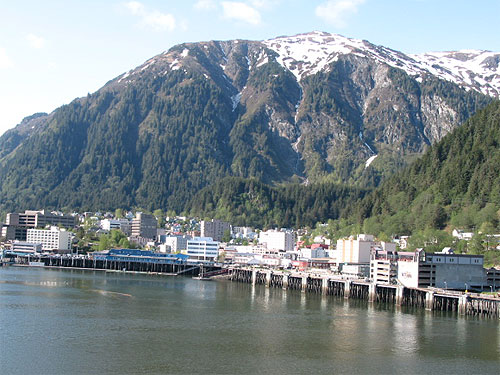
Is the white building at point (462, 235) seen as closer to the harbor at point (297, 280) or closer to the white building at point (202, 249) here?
the harbor at point (297, 280)

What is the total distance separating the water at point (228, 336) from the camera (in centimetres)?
5331

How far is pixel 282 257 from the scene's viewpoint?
559ft

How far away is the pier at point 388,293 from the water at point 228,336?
324 cm

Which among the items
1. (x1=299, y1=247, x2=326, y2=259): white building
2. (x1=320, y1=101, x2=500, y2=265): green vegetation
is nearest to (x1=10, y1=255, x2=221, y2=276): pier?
(x1=299, y1=247, x2=326, y2=259): white building

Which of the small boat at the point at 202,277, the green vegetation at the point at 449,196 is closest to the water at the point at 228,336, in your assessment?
the green vegetation at the point at 449,196

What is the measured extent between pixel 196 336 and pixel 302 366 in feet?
45.7

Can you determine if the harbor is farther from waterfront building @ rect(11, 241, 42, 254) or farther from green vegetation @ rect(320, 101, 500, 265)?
green vegetation @ rect(320, 101, 500, 265)

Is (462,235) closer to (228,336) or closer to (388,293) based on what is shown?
(388,293)

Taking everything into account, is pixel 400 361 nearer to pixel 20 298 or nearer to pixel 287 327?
→ pixel 287 327

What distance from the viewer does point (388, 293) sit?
99.8 m

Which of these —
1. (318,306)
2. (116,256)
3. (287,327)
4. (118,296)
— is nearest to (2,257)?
(116,256)

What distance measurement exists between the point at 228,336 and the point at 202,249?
119 metres

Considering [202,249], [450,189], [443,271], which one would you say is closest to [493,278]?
[443,271]

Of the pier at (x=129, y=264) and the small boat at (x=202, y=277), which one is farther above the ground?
the pier at (x=129, y=264)
